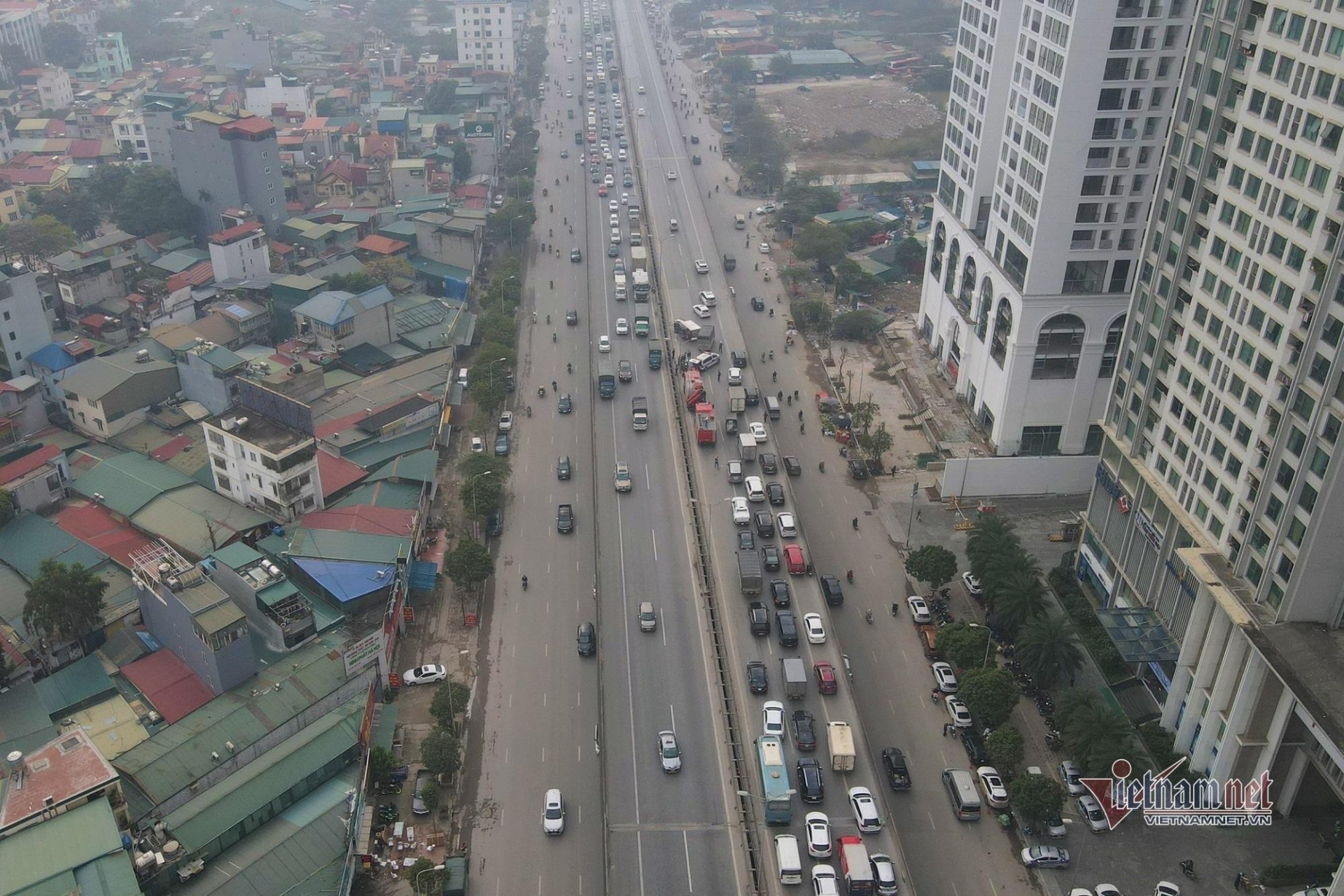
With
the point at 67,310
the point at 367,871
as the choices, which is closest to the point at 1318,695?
the point at 367,871

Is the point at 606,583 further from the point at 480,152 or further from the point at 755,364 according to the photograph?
the point at 480,152

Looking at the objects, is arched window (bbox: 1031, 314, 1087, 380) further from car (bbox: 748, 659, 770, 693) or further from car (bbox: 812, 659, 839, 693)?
car (bbox: 748, 659, 770, 693)

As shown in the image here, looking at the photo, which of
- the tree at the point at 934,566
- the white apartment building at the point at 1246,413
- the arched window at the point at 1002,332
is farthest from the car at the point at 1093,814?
the arched window at the point at 1002,332

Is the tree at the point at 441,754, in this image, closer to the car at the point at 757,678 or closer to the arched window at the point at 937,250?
the car at the point at 757,678

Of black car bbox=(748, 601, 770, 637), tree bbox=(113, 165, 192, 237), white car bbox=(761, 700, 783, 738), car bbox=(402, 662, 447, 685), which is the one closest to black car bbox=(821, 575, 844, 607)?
black car bbox=(748, 601, 770, 637)

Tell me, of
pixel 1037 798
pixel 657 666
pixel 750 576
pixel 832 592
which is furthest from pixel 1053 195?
pixel 657 666

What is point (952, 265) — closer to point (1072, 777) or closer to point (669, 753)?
point (1072, 777)
